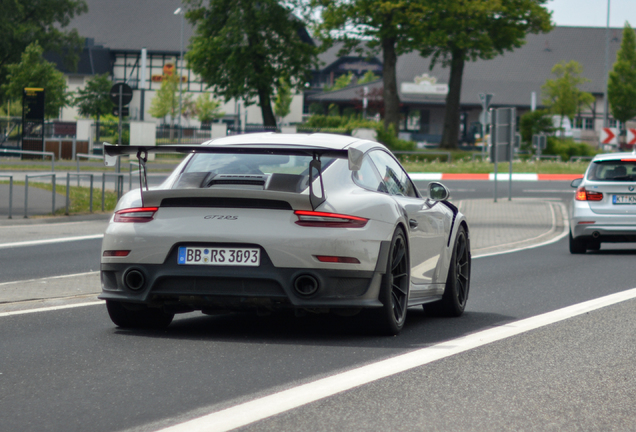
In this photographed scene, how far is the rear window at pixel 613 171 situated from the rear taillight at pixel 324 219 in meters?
10.1

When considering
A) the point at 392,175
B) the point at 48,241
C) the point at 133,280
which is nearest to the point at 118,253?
the point at 133,280

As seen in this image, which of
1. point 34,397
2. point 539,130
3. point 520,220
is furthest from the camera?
point 539,130

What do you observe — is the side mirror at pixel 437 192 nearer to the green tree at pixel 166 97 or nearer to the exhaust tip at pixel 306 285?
the exhaust tip at pixel 306 285

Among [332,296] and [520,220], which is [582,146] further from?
[332,296]

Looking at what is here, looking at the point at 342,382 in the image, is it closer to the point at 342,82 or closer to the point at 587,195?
the point at 587,195

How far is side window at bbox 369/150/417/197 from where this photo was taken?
7590mm

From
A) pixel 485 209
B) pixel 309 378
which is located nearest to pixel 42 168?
pixel 485 209

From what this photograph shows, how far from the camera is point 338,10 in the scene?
5556 cm

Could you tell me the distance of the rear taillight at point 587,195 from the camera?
1611cm

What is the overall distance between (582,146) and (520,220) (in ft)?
118

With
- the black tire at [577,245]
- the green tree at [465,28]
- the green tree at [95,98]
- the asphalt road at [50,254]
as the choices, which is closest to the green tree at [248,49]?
the green tree at [465,28]

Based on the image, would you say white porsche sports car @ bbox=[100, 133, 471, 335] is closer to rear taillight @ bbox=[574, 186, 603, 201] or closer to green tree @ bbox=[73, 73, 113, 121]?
rear taillight @ bbox=[574, 186, 603, 201]

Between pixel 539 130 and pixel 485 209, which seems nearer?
pixel 485 209

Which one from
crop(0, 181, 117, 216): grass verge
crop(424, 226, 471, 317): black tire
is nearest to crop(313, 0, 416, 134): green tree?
crop(0, 181, 117, 216): grass verge
